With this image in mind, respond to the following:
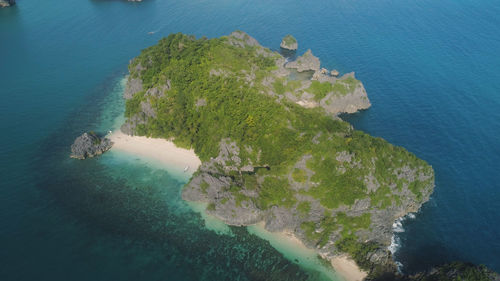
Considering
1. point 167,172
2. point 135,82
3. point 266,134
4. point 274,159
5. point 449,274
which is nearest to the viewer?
point 449,274

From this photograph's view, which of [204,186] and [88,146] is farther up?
[204,186]

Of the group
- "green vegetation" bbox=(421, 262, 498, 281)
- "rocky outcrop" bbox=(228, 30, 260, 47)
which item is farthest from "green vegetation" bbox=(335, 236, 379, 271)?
"rocky outcrop" bbox=(228, 30, 260, 47)

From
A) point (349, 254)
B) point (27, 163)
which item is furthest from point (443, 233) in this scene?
point (27, 163)

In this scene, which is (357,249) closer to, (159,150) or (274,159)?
(274,159)

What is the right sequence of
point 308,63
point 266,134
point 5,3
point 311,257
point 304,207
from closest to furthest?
point 311,257
point 304,207
point 266,134
point 308,63
point 5,3

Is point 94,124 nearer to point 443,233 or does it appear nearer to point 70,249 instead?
point 70,249

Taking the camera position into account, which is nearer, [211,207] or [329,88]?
[211,207]

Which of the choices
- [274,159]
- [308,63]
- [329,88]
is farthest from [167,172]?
[308,63]
